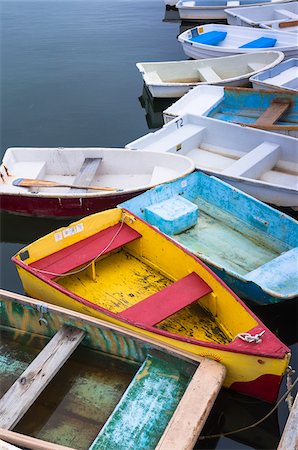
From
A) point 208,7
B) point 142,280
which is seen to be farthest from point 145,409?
point 208,7

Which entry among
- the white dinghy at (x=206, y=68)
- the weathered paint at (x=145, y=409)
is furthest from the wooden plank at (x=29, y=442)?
the white dinghy at (x=206, y=68)

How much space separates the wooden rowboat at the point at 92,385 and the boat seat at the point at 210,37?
37.6 feet

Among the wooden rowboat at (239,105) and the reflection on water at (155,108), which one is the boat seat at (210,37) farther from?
the wooden rowboat at (239,105)

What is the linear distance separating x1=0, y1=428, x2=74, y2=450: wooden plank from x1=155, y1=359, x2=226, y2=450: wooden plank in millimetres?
852

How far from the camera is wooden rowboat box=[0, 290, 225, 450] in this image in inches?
172

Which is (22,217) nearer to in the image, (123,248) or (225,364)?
(123,248)

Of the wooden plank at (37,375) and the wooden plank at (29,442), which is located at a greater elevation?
the wooden plank at (29,442)

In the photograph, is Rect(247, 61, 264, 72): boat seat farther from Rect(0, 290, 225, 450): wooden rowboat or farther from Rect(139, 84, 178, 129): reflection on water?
Rect(0, 290, 225, 450): wooden rowboat

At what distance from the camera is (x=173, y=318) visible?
18.7ft

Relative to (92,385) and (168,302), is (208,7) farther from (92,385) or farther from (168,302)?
(92,385)

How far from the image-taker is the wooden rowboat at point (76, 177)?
24.9 ft

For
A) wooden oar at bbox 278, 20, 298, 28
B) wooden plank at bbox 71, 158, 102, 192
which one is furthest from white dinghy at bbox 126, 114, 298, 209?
wooden oar at bbox 278, 20, 298, 28

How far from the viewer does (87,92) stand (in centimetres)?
1402

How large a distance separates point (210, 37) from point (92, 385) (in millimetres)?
12463
